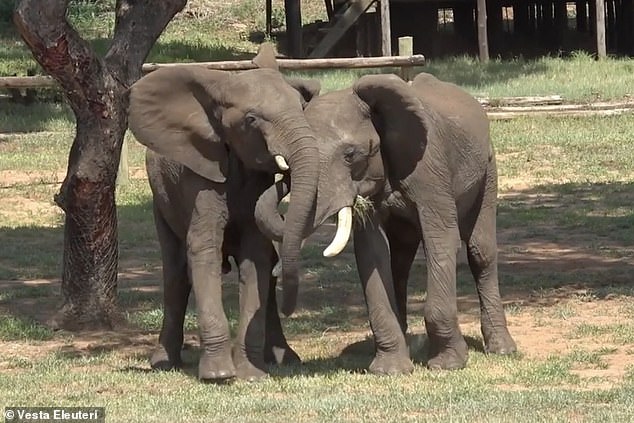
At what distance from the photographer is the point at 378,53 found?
29547mm

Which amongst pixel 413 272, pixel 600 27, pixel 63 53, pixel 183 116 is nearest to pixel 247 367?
pixel 183 116

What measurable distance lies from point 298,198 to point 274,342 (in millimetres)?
1584

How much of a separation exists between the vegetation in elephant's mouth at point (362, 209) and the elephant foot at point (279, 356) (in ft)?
3.66

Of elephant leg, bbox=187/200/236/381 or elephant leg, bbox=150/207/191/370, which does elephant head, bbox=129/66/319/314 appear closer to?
elephant leg, bbox=187/200/236/381

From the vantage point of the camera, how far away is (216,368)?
832 centimetres

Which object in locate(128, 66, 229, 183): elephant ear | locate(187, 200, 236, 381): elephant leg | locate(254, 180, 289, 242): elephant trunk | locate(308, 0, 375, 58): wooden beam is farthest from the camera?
locate(308, 0, 375, 58): wooden beam

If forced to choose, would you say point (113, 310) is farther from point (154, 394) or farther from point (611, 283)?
point (611, 283)

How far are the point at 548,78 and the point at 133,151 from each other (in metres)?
7.91

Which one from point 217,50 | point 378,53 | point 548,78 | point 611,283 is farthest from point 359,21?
point 611,283

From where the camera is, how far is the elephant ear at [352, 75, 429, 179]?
8.36m

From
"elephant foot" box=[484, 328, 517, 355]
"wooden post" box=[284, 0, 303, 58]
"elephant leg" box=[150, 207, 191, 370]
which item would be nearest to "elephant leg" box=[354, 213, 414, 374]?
"elephant foot" box=[484, 328, 517, 355]

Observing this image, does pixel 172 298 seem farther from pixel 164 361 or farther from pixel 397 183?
pixel 397 183

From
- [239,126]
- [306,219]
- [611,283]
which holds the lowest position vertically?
[611,283]

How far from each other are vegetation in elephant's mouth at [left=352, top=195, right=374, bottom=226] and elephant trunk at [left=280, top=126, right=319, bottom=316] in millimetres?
446
